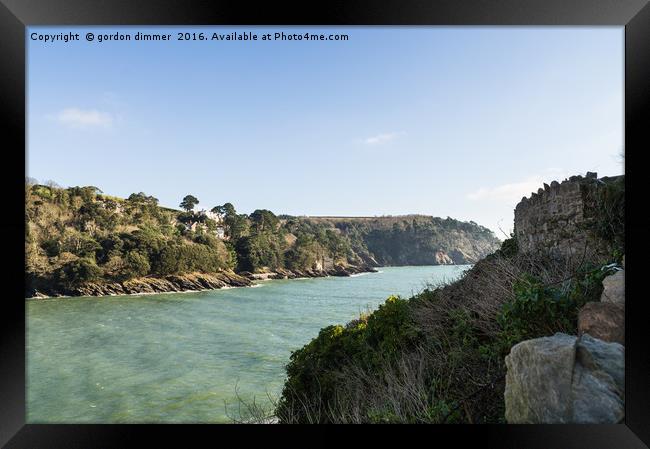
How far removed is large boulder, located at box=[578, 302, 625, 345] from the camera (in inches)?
83.6

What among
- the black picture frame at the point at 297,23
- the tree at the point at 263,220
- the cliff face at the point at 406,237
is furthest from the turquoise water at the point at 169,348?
the cliff face at the point at 406,237

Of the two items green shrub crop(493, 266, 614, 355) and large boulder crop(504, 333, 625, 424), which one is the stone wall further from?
large boulder crop(504, 333, 625, 424)

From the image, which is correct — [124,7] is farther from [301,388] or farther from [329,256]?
[329,256]

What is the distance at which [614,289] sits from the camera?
240 centimetres

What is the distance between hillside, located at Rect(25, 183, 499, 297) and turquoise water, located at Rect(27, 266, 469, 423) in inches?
65.5

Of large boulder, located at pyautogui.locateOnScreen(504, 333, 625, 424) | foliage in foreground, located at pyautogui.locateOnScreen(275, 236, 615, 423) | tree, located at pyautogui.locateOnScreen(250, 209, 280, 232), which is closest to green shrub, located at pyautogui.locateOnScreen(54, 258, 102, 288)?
tree, located at pyautogui.locateOnScreen(250, 209, 280, 232)

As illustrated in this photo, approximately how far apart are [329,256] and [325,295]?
14.4 metres

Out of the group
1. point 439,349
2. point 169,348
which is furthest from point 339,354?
point 169,348

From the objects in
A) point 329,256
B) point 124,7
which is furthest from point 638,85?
point 329,256

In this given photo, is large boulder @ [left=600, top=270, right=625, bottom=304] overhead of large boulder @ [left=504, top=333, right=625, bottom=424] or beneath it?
overhead

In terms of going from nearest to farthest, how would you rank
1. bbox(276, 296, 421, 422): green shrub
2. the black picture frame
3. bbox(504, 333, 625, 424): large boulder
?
bbox(504, 333, 625, 424): large boulder → the black picture frame → bbox(276, 296, 421, 422): green shrub

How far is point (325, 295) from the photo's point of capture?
2891 cm

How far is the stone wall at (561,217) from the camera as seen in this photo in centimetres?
399

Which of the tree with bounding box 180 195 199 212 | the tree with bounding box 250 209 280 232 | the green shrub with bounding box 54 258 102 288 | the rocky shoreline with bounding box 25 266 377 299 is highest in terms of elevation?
the tree with bounding box 180 195 199 212
